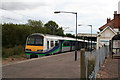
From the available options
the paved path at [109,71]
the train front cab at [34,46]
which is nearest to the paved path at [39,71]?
the paved path at [109,71]

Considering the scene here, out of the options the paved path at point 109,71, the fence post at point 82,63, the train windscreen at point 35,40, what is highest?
the train windscreen at point 35,40

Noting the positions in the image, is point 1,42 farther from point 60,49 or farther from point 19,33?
point 60,49

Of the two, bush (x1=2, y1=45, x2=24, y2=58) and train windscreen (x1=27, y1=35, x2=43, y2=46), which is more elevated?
train windscreen (x1=27, y1=35, x2=43, y2=46)

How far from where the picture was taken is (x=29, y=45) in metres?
24.1

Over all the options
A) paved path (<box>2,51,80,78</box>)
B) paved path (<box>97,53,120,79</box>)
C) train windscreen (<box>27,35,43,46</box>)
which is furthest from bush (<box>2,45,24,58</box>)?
paved path (<box>97,53,120,79</box>)

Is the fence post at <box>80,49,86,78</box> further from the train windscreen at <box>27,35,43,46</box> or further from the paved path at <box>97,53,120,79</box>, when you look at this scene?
the train windscreen at <box>27,35,43,46</box>

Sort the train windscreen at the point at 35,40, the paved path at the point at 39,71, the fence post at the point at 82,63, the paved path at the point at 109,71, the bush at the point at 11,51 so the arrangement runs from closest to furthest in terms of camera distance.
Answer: the fence post at the point at 82,63 < the paved path at the point at 39,71 < the paved path at the point at 109,71 < the train windscreen at the point at 35,40 < the bush at the point at 11,51

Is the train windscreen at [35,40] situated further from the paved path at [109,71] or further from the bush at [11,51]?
the paved path at [109,71]

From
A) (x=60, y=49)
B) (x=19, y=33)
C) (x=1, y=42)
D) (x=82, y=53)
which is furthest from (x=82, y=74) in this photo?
(x=19, y=33)

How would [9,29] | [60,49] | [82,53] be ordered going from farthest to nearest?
[9,29] → [60,49] → [82,53]

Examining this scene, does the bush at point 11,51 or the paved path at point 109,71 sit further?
the bush at point 11,51

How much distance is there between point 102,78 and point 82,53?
14.5 ft

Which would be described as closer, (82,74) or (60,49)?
(82,74)

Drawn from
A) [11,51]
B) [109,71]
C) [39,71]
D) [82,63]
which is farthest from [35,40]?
[82,63]
